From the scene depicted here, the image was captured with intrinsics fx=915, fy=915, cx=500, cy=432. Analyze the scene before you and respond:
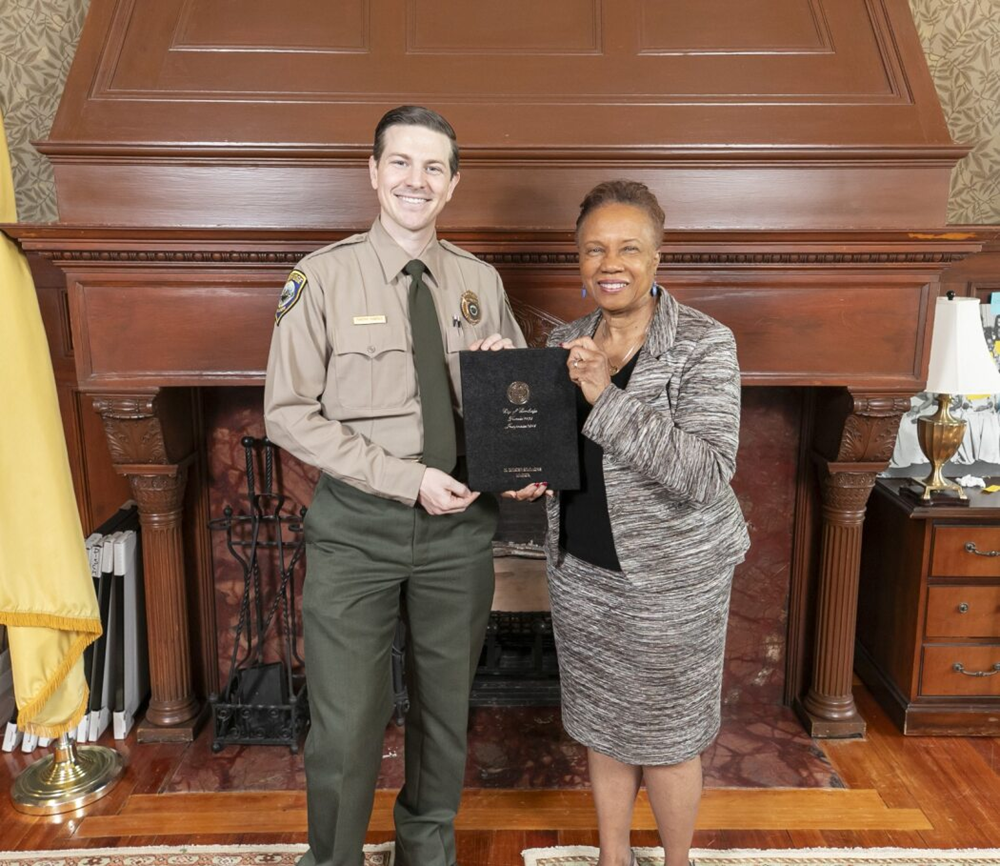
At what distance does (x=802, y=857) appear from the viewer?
7.56 feet

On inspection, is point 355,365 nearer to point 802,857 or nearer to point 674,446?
point 674,446

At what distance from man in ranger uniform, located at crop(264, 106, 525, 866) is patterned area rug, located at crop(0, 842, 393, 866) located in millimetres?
315

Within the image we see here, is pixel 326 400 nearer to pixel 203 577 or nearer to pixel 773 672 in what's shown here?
pixel 203 577

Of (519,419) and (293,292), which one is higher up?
(293,292)

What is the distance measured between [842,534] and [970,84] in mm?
1554

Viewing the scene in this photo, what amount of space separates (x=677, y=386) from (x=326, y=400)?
0.72 meters

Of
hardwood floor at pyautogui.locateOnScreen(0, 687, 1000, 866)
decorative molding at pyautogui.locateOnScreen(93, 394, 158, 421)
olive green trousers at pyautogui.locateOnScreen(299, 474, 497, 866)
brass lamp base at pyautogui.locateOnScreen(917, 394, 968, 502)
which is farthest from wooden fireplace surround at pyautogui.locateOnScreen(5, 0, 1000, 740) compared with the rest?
hardwood floor at pyautogui.locateOnScreen(0, 687, 1000, 866)

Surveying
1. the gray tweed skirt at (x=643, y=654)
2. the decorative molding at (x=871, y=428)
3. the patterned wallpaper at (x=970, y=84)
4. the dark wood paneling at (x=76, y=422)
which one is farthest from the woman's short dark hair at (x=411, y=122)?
the patterned wallpaper at (x=970, y=84)

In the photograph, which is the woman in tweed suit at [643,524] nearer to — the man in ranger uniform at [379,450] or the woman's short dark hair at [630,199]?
the woman's short dark hair at [630,199]

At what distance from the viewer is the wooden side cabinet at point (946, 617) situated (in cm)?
277

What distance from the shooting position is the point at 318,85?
8.05 feet

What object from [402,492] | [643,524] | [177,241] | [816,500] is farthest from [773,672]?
[177,241]

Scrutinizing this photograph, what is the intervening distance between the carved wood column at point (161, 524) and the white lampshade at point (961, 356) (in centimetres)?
222

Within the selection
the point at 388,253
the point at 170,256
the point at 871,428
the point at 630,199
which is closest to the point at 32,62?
the point at 170,256
